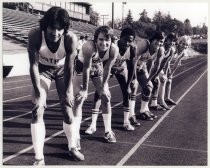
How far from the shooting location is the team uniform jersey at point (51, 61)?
193 inches

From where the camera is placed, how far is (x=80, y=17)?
64.1 metres

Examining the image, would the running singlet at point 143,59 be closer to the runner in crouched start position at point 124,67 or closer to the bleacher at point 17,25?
the runner in crouched start position at point 124,67

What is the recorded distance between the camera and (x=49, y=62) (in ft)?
16.7

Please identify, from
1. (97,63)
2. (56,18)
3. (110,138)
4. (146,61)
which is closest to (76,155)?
(110,138)

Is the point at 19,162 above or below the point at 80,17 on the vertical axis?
below

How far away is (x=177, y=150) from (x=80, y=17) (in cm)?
5947

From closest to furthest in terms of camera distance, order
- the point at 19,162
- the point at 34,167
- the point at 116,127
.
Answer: the point at 34,167
the point at 19,162
the point at 116,127

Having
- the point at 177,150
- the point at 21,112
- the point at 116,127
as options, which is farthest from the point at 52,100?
the point at 177,150

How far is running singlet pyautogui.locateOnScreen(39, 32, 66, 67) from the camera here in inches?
192

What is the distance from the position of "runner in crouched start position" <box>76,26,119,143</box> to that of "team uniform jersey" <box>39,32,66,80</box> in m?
0.61

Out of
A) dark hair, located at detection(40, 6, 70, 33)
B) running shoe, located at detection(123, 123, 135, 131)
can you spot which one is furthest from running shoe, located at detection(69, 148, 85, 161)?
running shoe, located at detection(123, 123, 135, 131)

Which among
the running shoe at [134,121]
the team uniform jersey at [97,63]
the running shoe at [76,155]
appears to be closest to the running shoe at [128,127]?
the running shoe at [134,121]

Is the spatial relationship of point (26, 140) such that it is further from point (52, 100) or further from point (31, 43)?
point (52, 100)

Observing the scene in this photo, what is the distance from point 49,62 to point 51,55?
6.0 inches
